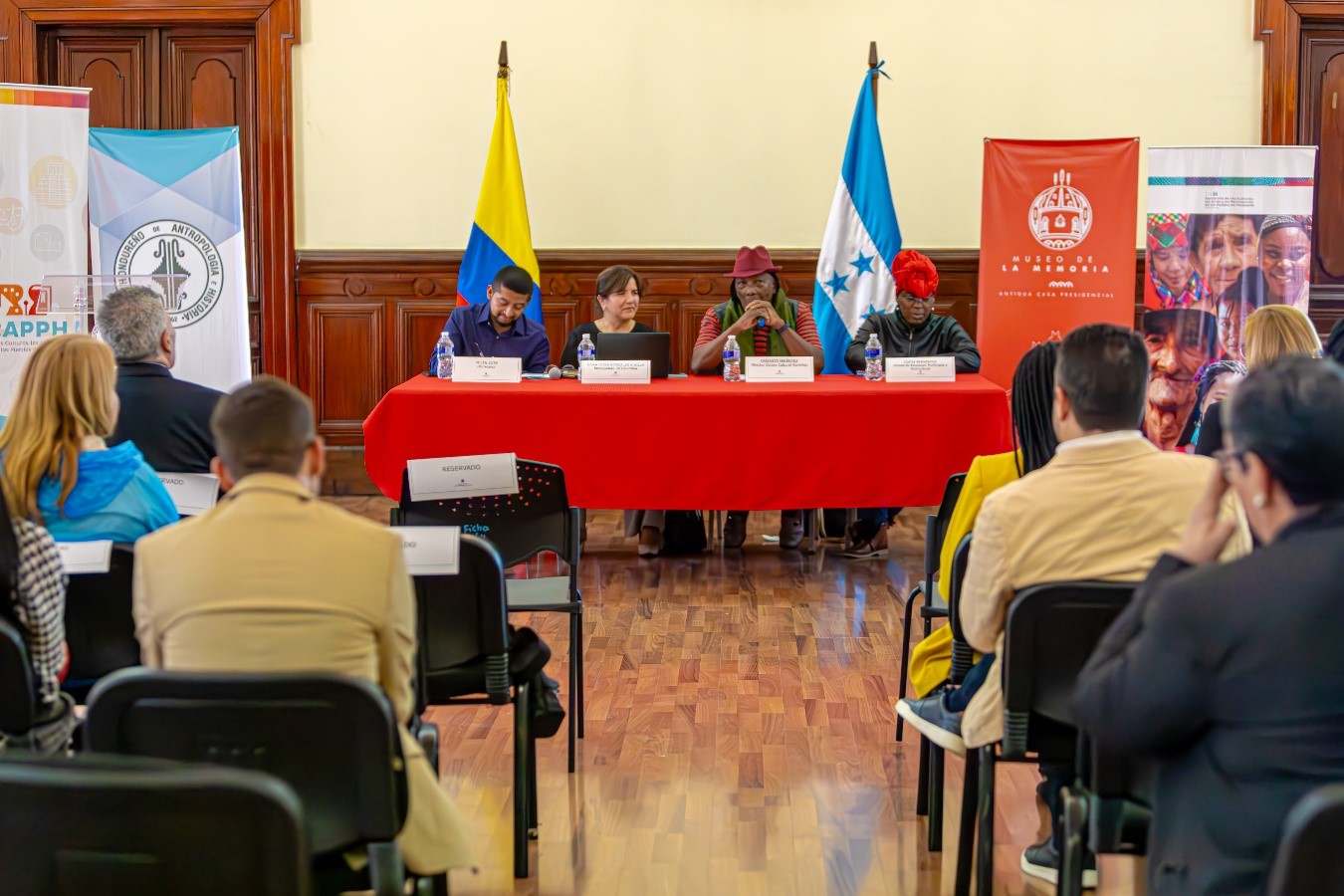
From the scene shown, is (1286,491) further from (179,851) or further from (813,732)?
(813,732)

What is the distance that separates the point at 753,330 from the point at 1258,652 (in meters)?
4.58

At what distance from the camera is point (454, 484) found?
2982mm

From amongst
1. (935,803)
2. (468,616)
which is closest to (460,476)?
(468,616)

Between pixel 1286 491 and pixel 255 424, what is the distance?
4.04 ft

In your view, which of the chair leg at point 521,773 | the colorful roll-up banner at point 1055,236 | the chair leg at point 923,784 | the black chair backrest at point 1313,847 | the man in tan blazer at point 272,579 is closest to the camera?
the black chair backrest at point 1313,847

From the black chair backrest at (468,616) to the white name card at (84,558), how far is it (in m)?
0.54

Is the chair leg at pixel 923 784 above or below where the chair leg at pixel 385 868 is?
below

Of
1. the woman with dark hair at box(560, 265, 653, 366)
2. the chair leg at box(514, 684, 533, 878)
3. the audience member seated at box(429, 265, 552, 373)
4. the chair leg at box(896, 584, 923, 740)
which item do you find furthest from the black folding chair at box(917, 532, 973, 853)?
the audience member seated at box(429, 265, 552, 373)

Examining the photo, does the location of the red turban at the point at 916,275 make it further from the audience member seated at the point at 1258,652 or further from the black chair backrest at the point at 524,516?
the audience member seated at the point at 1258,652

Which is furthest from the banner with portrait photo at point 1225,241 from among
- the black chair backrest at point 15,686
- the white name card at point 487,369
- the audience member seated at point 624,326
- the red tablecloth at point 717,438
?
A: the black chair backrest at point 15,686

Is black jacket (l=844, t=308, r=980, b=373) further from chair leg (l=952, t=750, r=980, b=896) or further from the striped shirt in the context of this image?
chair leg (l=952, t=750, r=980, b=896)

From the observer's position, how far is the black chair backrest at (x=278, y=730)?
1.55 m

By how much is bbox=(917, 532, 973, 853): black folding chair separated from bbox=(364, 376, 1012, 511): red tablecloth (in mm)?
2069

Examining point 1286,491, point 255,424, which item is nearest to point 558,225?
point 255,424
